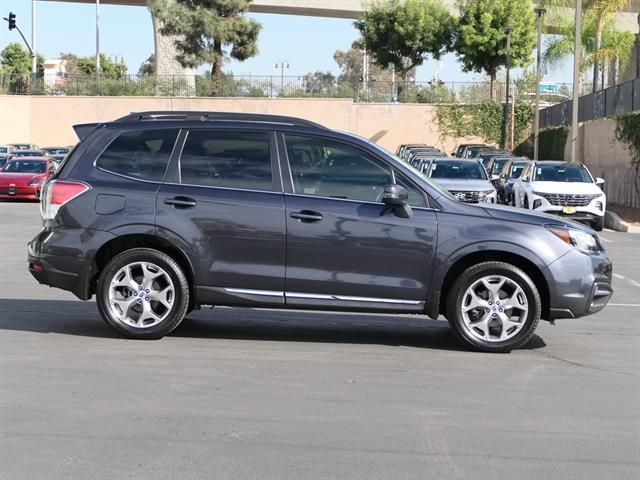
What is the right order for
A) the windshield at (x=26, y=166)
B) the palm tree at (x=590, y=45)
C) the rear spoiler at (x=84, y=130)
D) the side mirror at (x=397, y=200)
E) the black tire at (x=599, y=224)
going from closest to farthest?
1. the side mirror at (x=397, y=200)
2. the rear spoiler at (x=84, y=130)
3. the black tire at (x=599, y=224)
4. the windshield at (x=26, y=166)
5. the palm tree at (x=590, y=45)

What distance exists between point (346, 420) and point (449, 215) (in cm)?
286

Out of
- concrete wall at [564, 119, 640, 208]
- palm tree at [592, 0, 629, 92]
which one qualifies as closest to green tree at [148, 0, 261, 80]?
palm tree at [592, 0, 629, 92]

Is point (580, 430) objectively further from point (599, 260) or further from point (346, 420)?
point (599, 260)

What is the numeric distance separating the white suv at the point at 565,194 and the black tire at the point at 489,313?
658 inches

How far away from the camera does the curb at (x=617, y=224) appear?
27219 mm

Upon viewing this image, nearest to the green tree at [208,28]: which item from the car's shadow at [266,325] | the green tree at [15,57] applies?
the car's shadow at [266,325]

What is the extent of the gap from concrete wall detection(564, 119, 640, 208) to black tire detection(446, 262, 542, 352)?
79.5 ft

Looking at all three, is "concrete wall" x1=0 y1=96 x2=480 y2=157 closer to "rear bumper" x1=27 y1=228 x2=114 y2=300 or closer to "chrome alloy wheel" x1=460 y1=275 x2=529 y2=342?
"rear bumper" x1=27 y1=228 x2=114 y2=300

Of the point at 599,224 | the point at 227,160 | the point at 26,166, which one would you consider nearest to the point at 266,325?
the point at 227,160

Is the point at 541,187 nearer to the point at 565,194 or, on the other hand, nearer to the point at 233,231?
the point at 565,194

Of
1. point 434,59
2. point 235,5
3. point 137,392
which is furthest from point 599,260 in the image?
point 434,59

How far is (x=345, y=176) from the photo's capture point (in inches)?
365

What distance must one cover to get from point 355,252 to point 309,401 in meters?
2.10

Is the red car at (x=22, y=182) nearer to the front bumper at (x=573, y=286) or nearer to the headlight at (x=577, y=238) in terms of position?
the headlight at (x=577, y=238)
